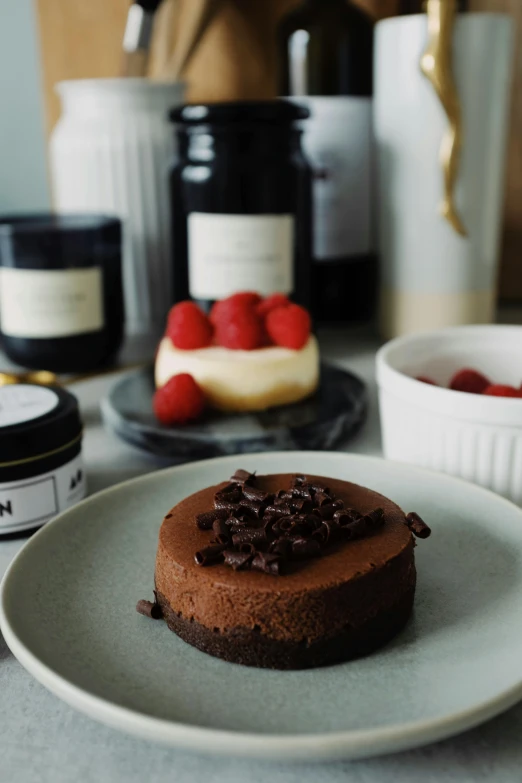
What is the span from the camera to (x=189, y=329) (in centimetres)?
93

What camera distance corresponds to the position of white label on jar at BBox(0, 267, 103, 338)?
1069mm

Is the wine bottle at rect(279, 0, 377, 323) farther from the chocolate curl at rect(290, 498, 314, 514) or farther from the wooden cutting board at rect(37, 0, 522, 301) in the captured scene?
the chocolate curl at rect(290, 498, 314, 514)

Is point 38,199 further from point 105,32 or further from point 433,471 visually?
point 433,471

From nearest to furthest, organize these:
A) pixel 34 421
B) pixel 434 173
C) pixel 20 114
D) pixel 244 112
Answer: pixel 34 421
pixel 244 112
pixel 434 173
pixel 20 114

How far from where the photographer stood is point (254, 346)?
927 mm

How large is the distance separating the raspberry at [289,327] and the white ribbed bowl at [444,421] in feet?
0.52

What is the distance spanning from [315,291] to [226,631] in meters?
0.99

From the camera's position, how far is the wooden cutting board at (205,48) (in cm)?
144

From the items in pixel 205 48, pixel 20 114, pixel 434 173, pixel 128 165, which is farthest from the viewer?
pixel 20 114

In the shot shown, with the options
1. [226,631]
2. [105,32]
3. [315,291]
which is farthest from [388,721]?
[105,32]

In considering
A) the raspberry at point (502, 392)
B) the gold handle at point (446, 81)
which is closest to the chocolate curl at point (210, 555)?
the raspberry at point (502, 392)

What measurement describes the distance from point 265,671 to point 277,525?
0.09 metres

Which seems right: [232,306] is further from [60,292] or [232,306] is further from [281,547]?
[281,547]

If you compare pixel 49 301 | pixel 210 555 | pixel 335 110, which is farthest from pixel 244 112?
pixel 210 555
